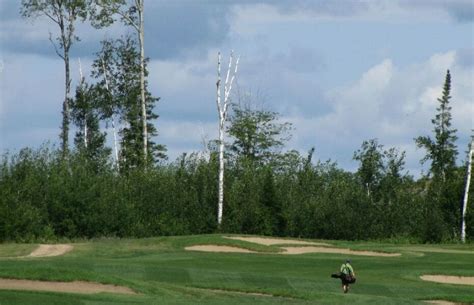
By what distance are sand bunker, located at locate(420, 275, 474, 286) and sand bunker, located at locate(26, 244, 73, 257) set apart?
1720 centimetres

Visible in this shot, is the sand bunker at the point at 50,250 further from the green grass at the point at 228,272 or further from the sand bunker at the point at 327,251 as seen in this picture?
the sand bunker at the point at 327,251

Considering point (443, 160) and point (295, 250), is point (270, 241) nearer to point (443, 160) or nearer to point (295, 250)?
point (295, 250)

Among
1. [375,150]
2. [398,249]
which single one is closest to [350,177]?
[375,150]

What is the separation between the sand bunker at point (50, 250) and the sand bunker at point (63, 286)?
1744cm

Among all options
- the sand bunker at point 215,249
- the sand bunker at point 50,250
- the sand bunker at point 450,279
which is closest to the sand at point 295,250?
the sand bunker at point 215,249

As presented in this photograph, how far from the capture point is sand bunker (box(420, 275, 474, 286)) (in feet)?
146

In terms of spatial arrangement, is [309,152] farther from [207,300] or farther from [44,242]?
[207,300]

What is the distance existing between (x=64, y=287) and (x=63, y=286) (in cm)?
17

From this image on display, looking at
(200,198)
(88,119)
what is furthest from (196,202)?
(88,119)

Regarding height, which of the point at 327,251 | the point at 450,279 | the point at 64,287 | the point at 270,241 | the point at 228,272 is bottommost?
the point at 450,279

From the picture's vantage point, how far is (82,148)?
273 ft

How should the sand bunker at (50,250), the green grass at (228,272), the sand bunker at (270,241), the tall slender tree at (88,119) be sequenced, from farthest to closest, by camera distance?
the tall slender tree at (88,119) < the sand bunker at (270,241) < the sand bunker at (50,250) < the green grass at (228,272)

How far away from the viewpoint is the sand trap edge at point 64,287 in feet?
110

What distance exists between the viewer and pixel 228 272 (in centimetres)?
4316
